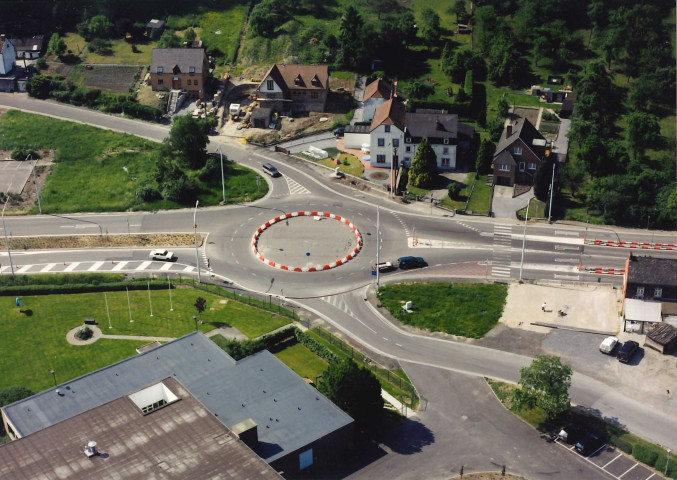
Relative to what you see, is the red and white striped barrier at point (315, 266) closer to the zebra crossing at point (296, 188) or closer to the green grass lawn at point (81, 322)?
the zebra crossing at point (296, 188)

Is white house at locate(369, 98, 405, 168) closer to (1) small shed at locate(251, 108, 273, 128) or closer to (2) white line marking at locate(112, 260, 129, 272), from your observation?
(1) small shed at locate(251, 108, 273, 128)

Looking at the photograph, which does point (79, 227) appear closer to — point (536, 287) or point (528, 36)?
point (536, 287)

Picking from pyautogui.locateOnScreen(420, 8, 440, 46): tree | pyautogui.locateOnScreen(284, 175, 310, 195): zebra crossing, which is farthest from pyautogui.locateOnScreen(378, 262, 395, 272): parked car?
pyautogui.locateOnScreen(420, 8, 440, 46): tree

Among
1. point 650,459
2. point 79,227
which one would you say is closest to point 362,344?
point 650,459

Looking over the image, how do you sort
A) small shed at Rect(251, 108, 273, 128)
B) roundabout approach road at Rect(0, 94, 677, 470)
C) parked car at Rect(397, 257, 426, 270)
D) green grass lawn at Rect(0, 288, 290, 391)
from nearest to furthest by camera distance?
1. green grass lawn at Rect(0, 288, 290, 391)
2. roundabout approach road at Rect(0, 94, 677, 470)
3. parked car at Rect(397, 257, 426, 270)
4. small shed at Rect(251, 108, 273, 128)

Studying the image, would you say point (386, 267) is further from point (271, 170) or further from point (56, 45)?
point (56, 45)

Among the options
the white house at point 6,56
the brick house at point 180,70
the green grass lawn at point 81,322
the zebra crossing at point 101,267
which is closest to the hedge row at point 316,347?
the green grass lawn at point 81,322
